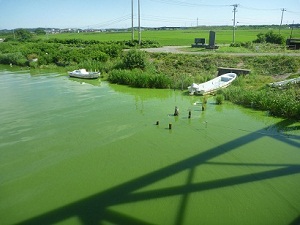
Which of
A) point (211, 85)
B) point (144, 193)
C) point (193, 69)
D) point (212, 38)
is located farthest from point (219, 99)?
point (212, 38)

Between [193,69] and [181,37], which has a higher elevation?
[181,37]

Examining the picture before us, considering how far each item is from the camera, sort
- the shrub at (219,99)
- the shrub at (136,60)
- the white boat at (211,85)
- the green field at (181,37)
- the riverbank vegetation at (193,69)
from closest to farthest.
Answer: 1. the riverbank vegetation at (193,69)
2. the shrub at (219,99)
3. the white boat at (211,85)
4. the shrub at (136,60)
5. the green field at (181,37)

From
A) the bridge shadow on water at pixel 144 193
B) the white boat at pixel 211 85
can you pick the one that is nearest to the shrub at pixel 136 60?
the white boat at pixel 211 85

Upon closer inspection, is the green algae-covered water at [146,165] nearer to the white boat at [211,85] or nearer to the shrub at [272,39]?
the white boat at [211,85]

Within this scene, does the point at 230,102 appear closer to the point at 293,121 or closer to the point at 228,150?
the point at 293,121

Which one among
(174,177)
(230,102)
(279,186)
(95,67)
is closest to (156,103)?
(230,102)

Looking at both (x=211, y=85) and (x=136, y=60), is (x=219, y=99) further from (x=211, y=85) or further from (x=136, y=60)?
(x=136, y=60)

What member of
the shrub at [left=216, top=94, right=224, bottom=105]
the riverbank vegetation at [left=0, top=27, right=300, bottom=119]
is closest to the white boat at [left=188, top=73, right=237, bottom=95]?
the riverbank vegetation at [left=0, top=27, right=300, bottom=119]
